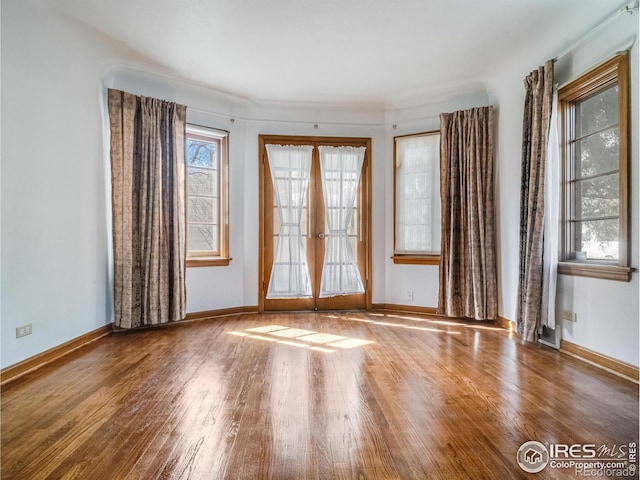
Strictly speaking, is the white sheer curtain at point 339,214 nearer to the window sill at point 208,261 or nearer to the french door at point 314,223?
the french door at point 314,223

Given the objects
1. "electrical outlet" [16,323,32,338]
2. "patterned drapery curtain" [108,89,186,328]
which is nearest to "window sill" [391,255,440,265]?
"patterned drapery curtain" [108,89,186,328]

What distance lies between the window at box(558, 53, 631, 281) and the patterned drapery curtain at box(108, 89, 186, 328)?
3719 millimetres

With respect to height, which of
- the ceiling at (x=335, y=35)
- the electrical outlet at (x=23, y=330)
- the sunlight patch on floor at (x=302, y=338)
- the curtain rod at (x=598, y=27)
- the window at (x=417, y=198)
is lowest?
the sunlight patch on floor at (x=302, y=338)

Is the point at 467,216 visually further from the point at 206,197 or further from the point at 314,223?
the point at 206,197

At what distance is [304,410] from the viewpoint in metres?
1.86

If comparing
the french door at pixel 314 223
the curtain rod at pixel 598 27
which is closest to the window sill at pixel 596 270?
the curtain rod at pixel 598 27

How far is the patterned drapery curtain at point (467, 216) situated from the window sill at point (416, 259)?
9.0 inches

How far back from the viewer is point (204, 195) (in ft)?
13.7

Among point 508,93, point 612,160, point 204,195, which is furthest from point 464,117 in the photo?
point 204,195

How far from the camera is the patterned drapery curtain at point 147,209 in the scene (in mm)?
3393

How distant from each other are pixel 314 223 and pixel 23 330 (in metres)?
3.04

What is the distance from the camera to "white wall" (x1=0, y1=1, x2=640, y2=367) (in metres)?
2.37

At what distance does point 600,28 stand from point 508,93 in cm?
109

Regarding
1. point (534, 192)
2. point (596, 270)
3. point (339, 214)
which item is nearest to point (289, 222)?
point (339, 214)
